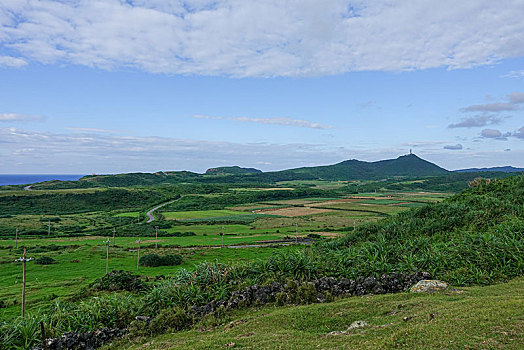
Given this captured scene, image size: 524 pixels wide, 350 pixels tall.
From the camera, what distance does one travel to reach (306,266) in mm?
15719

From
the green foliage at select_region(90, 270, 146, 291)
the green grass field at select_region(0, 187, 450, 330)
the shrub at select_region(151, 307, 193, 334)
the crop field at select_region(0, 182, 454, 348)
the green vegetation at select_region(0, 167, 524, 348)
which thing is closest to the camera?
the shrub at select_region(151, 307, 193, 334)

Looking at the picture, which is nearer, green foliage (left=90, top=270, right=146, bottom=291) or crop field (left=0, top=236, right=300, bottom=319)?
green foliage (left=90, top=270, right=146, bottom=291)

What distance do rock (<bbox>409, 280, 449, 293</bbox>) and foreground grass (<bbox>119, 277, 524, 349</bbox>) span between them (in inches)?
32.5

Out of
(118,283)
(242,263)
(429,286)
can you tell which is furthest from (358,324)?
(118,283)

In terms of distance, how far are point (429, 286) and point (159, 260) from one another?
37125mm

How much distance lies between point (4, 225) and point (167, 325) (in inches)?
3489

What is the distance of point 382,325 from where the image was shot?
33.0 feet

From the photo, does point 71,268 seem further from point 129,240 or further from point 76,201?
point 76,201

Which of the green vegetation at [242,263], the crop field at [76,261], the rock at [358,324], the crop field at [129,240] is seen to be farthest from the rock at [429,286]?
the crop field at [76,261]

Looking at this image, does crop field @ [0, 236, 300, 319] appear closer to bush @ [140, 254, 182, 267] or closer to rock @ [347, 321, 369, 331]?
bush @ [140, 254, 182, 267]

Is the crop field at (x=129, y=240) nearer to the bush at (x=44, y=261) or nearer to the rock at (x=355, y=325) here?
the bush at (x=44, y=261)

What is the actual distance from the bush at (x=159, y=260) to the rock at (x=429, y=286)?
3606cm

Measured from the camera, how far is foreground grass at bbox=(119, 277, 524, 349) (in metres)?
8.27

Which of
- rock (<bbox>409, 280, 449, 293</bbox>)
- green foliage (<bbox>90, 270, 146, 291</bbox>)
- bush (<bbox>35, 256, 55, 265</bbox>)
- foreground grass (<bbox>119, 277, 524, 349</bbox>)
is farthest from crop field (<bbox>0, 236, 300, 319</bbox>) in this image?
rock (<bbox>409, 280, 449, 293</bbox>)
